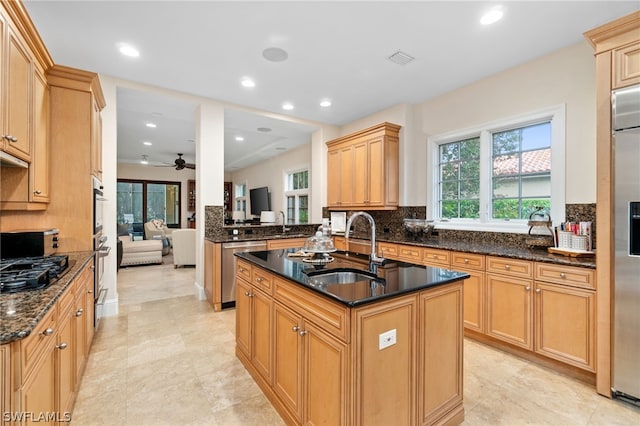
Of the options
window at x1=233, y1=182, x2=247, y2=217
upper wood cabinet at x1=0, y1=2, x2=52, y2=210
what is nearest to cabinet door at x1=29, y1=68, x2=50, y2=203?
upper wood cabinet at x1=0, y1=2, x2=52, y2=210

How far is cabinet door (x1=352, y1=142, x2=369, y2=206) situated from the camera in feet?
15.0

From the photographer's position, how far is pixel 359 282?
166 cm

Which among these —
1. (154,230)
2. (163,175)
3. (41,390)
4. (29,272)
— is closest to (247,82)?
(29,272)

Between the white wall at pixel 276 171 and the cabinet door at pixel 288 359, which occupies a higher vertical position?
the white wall at pixel 276 171

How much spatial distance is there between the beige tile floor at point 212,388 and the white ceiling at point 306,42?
A: 2.89 metres

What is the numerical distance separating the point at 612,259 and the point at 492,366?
1214mm

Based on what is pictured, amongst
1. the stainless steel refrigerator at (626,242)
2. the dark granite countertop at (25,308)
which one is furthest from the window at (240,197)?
the stainless steel refrigerator at (626,242)

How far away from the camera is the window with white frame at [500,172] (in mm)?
3008

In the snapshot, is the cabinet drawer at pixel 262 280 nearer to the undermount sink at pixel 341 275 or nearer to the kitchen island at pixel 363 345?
the kitchen island at pixel 363 345

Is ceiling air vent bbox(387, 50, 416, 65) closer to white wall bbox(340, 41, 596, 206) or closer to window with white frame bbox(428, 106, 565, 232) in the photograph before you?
white wall bbox(340, 41, 596, 206)

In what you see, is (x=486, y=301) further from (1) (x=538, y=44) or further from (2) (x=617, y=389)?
(1) (x=538, y=44)

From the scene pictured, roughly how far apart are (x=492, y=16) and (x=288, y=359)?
119 inches

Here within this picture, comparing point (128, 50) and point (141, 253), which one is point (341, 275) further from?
point (141, 253)

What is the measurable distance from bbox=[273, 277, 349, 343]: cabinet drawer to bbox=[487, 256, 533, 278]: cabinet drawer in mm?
2045
